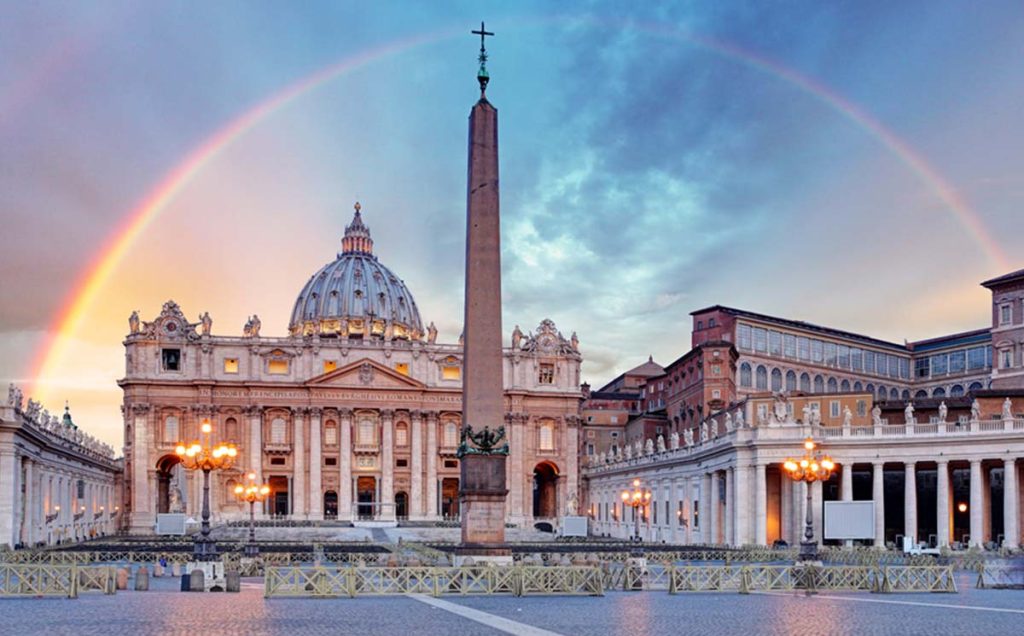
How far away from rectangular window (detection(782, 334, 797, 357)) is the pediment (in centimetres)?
3363

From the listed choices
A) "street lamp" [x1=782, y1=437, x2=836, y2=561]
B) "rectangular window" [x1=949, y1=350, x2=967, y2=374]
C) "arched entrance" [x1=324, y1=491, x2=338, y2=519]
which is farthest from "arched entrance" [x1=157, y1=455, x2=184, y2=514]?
"street lamp" [x1=782, y1=437, x2=836, y2=561]

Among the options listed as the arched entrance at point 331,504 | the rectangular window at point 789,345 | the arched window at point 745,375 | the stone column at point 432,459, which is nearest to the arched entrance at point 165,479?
the arched entrance at point 331,504

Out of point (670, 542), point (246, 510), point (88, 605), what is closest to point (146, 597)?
point (88, 605)

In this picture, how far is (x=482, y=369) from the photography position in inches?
1222

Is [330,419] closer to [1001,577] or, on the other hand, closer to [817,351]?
[817,351]

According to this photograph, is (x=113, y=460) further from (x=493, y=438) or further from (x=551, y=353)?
(x=493, y=438)

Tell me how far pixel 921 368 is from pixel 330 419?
5568 cm

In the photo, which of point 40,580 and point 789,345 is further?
point 789,345

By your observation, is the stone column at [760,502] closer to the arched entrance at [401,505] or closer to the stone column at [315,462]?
the stone column at [315,462]

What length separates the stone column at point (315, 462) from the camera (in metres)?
114

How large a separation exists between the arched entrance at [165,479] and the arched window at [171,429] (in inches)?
63.8

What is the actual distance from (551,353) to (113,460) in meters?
42.1

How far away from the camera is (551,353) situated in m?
122

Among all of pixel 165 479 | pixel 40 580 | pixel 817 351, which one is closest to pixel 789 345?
pixel 817 351
